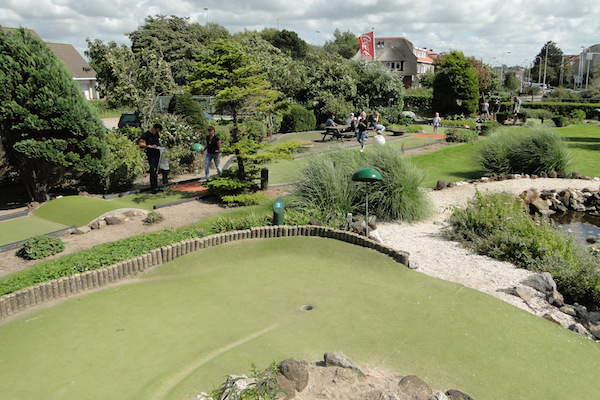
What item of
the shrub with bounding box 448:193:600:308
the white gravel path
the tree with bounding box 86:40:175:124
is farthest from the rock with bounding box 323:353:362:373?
the tree with bounding box 86:40:175:124

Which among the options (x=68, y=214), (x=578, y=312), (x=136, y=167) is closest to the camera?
(x=578, y=312)

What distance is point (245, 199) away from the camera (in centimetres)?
1058

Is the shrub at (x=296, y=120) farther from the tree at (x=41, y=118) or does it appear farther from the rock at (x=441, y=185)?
the tree at (x=41, y=118)

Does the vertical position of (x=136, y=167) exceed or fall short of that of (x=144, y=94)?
it falls short

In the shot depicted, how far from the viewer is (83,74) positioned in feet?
146

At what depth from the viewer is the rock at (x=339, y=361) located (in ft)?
14.1

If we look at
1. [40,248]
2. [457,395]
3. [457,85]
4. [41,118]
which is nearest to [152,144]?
[41,118]

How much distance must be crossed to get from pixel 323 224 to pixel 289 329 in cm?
360

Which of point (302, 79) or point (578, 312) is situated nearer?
point (578, 312)

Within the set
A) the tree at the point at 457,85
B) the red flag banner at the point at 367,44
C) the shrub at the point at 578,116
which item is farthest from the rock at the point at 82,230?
the red flag banner at the point at 367,44

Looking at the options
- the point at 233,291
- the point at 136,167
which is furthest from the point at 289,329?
the point at 136,167

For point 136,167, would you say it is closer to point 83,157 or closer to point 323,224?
point 83,157

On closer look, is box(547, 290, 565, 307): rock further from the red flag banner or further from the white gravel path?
the red flag banner

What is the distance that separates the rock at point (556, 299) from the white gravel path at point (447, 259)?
427 millimetres
